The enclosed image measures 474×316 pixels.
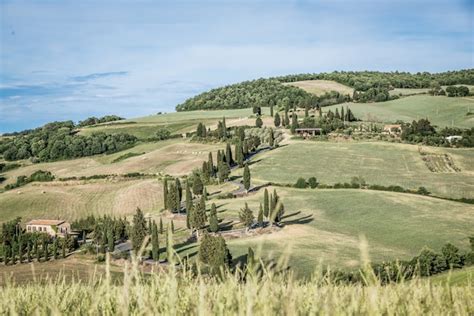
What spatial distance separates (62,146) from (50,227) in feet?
254

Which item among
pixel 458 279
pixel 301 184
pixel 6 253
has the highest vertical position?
pixel 458 279

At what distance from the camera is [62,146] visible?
155625 millimetres

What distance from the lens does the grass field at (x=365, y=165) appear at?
92.7 metres

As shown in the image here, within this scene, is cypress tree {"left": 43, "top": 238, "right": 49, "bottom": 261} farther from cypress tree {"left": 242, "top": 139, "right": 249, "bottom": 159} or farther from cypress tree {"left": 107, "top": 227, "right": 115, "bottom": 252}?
cypress tree {"left": 242, "top": 139, "right": 249, "bottom": 159}

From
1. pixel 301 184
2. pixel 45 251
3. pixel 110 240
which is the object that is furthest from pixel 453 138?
pixel 45 251

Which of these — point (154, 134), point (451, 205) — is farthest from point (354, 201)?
point (154, 134)

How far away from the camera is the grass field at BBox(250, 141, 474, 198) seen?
304ft

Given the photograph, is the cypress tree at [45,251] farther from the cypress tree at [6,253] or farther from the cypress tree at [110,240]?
the cypress tree at [110,240]

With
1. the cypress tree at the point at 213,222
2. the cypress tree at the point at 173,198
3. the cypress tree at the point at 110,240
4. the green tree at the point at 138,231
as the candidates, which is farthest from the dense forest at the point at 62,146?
the cypress tree at the point at 213,222

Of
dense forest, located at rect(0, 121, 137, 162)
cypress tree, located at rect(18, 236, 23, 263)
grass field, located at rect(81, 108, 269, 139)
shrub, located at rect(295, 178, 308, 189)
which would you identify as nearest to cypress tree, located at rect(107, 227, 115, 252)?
cypress tree, located at rect(18, 236, 23, 263)

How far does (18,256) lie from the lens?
73.4m

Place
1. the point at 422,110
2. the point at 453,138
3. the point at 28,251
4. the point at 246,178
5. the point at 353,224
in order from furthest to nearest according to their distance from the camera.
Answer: the point at 422,110, the point at 453,138, the point at 246,178, the point at 353,224, the point at 28,251

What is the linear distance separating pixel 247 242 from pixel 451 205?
3371 centimetres

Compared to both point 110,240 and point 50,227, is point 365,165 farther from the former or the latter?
point 50,227
